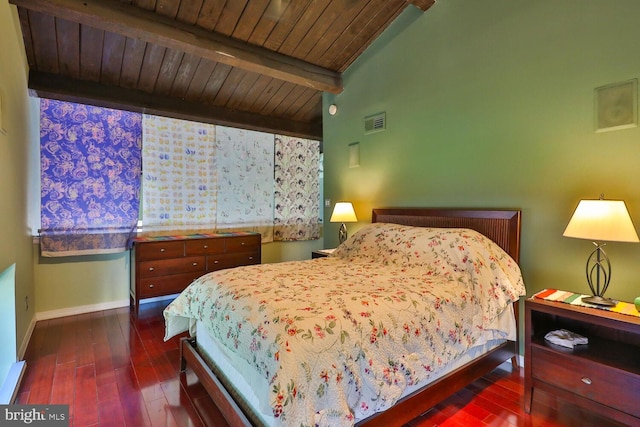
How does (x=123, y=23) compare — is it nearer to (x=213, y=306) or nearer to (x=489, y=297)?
(x=213, y=306)

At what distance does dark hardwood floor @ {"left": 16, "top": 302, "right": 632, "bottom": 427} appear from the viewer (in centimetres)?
175

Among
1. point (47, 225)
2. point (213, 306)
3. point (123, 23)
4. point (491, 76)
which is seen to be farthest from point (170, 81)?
point (491, 76)

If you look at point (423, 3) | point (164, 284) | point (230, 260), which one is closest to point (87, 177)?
point (164, 284)

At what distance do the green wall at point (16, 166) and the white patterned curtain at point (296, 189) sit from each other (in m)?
2.70

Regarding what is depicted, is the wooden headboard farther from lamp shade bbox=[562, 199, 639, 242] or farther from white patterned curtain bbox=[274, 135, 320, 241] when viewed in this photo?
white patterned curtain bbox=[274, 135, 320, 241]

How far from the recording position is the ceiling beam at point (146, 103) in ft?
10.3

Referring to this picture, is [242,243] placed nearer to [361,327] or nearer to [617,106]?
[361,327]

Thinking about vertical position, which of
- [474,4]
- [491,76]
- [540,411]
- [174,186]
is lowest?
[540,411]

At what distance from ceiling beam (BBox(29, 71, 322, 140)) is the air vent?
155 centimetres

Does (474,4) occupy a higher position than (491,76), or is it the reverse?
(474,4)

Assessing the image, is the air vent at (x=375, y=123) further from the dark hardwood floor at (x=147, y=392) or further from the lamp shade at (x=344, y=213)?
the dark hardwood floor at (x=147, y=392)

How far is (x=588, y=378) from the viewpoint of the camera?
5.38 feet

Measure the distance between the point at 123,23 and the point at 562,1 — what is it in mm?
3165

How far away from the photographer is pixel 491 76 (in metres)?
2.51
